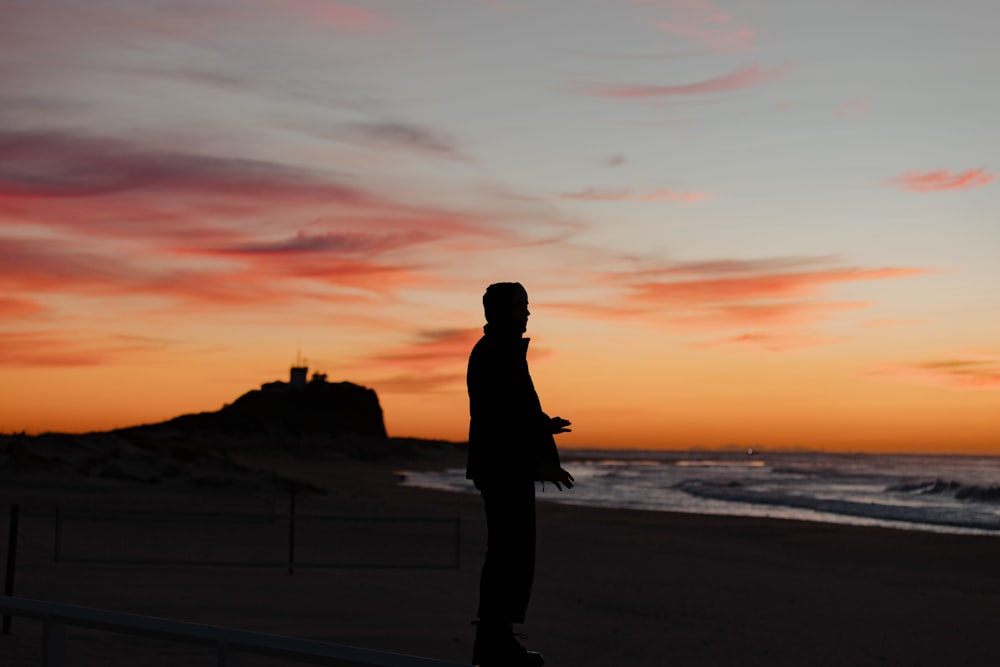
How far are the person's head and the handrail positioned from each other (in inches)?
66.3

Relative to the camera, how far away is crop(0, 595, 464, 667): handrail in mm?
5094

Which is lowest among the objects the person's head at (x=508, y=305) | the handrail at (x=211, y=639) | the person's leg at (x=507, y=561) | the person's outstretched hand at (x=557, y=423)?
the handrail at (x=211, y=639)

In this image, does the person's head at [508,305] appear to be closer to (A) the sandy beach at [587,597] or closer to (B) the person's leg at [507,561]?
(B) the person's leg at [507,561]

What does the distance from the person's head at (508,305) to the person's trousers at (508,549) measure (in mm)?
796

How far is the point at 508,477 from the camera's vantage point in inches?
215

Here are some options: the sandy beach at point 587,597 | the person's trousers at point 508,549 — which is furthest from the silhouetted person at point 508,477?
the sandy beach at point 587,597

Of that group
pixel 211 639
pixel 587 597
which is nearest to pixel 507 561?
pixel 211 639

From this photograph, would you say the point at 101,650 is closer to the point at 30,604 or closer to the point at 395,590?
the point at 30,604

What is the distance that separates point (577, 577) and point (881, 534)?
1697 cm

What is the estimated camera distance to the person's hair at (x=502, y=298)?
5.60 metres

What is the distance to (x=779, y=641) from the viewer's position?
14719 millimetres

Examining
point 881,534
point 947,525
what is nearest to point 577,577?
point 881,534

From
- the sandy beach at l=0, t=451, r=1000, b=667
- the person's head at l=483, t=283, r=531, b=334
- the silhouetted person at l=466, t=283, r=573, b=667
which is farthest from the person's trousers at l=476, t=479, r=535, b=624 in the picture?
the sandy beach at l=0, t=451, r=1000, b=667

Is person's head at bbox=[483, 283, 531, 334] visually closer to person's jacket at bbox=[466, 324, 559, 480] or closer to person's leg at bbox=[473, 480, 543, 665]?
person's jacket at bbox=[466, 324, 559, 480]
